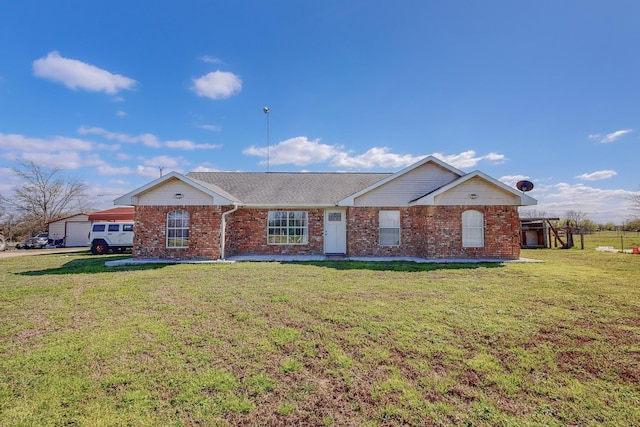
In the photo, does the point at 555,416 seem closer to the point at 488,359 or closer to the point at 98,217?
the point at 488,359

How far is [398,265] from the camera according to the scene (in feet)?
39.5

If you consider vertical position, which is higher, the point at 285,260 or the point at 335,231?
the point at 335,231

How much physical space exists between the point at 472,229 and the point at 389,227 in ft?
12.5

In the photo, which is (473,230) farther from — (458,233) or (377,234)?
(377,234)

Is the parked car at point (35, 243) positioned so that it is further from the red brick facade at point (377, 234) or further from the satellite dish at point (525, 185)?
the satellite dish at point (525, 185)

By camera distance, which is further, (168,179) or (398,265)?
(168,179)

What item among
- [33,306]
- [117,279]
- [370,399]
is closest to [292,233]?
[117,279]

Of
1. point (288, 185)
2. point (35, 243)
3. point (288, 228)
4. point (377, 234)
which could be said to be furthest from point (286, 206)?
point (35, 243)

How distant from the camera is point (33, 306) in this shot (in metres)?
6.60

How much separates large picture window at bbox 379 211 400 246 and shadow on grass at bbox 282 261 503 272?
2039mm

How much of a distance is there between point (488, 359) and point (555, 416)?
3.77ft

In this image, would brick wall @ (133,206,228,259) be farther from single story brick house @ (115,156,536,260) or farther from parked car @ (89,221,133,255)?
parked car @ (89,221,133,255)

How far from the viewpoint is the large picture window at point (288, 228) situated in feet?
50.8

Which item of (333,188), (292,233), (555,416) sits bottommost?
(555,416)
